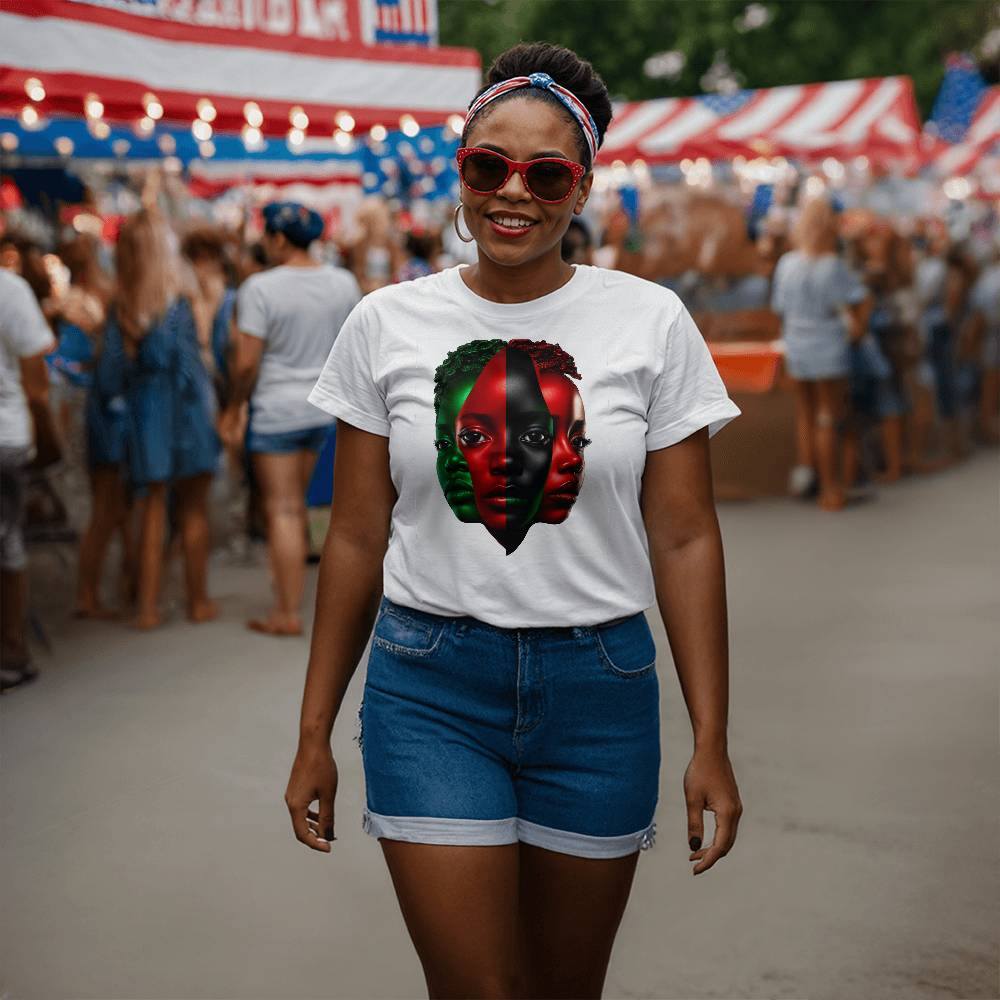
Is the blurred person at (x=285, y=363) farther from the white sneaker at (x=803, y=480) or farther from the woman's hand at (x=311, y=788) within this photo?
the white sneaker at (x=803, y=480)

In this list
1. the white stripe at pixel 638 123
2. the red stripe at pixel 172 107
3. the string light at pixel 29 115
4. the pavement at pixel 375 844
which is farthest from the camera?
the white stripe at pixel 638 123

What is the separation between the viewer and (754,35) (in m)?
33.2

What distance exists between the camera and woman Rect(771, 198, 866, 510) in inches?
403

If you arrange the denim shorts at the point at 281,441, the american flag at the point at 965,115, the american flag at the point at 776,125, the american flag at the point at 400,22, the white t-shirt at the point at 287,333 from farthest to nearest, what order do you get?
1. the american flag at the point at 965,115
2. the american flag at the point at 776,125
3. the american flag at the point at 400,22
4. the denim shorts at the point at 281,441
5. the white t-shirt at the point at 287,333

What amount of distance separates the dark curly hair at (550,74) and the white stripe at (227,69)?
5.06 metres

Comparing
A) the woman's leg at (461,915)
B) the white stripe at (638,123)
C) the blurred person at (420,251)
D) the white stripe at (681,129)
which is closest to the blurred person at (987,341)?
the white stripe at (681,129)

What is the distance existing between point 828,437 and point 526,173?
8.50 meters

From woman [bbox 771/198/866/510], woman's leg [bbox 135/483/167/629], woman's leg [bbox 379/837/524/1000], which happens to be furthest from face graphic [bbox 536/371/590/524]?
woman [bbox 771/198/866/510]

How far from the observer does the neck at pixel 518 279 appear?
2.35 meters

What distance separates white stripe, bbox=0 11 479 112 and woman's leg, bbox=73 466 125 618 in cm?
198

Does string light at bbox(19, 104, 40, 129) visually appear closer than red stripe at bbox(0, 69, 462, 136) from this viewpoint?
No

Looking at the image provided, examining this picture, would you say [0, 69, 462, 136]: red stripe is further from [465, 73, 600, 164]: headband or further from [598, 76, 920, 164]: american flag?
[598, 76, 920, 164]: american flag

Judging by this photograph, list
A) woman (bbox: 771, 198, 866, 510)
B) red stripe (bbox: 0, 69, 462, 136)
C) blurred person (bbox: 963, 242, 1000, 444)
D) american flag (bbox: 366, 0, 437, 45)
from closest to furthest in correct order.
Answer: red stripe (bbox: 0, 69, 462, 136) → american flag (bbox: 366, 0, 437, 45) → woman (bbox: 771, 198, 866, 510) → blurred person (bbox: 963, 242, 1000, 444)

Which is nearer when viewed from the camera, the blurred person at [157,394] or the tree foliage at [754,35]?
the blurred person at [157,394]
